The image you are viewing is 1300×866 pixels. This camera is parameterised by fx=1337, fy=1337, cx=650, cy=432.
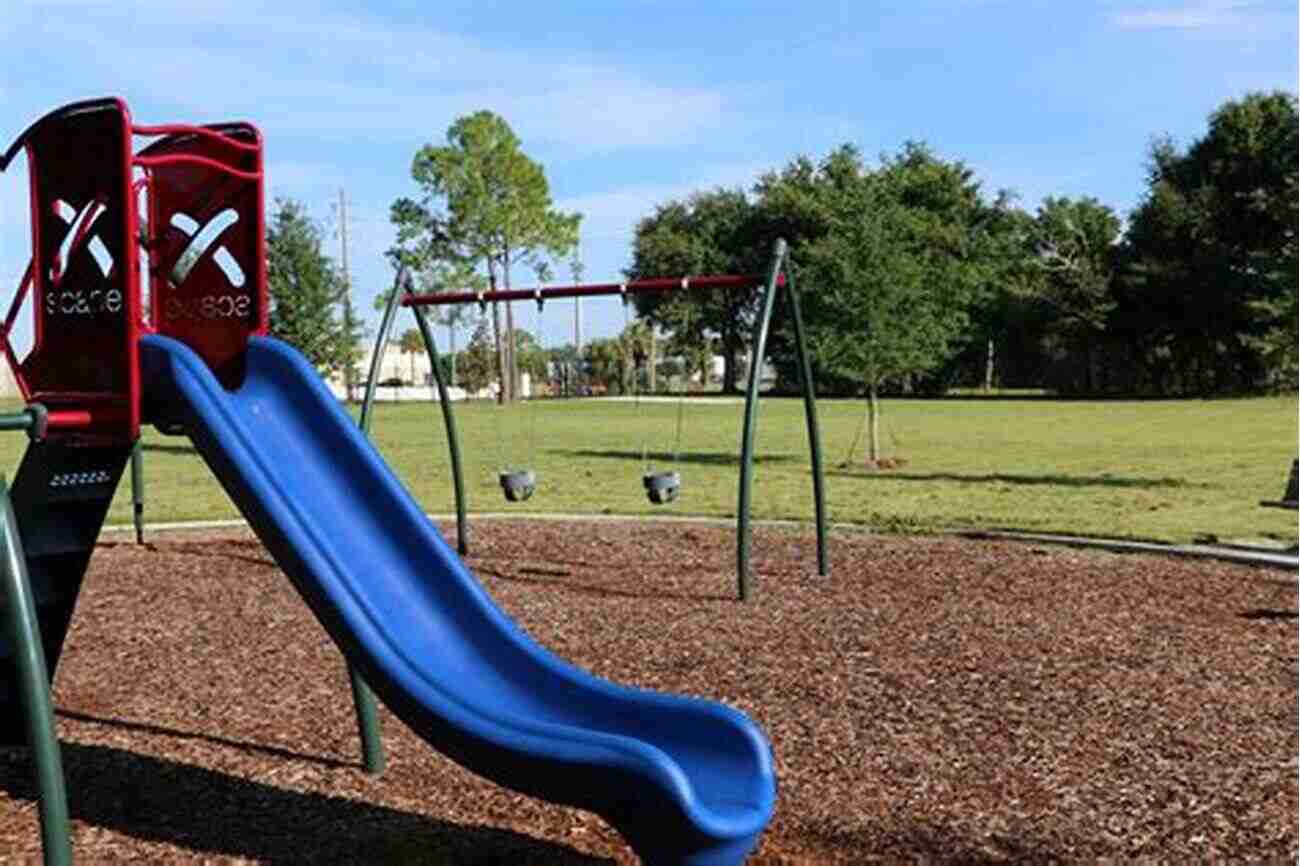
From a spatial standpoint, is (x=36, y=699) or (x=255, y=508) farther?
(x=255, y=508)

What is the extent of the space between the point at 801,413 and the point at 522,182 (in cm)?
1702

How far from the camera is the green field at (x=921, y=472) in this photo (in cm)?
1362

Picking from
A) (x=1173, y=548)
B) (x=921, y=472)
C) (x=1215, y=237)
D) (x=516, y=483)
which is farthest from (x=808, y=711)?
(x=1215, y=237)

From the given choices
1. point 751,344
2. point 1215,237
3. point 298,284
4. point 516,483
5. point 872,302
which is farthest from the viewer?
point 1215,237

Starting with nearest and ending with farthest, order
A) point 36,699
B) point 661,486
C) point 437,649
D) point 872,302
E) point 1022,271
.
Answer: point 36,699
point 437,649
point 661,486
point 872,302
point 1022,271

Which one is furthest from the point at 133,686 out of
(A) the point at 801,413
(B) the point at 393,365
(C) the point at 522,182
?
(B) the point at 393,365

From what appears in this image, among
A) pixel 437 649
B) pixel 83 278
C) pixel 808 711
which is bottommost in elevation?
pixel 808 711

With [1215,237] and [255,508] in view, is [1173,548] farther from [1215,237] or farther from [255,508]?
[1215,237]

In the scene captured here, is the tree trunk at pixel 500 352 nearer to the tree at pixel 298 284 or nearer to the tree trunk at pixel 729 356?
the tree at pixel 298 284

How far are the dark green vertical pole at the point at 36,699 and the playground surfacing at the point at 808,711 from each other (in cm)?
93

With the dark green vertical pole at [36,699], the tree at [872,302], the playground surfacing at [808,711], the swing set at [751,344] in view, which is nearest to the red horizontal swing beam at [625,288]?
the swing set at [751,344]

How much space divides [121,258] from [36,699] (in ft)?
5.67

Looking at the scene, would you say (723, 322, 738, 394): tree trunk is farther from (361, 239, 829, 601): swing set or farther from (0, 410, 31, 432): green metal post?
(0, 410, 31, 432): green metal post

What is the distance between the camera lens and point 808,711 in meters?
5.79
